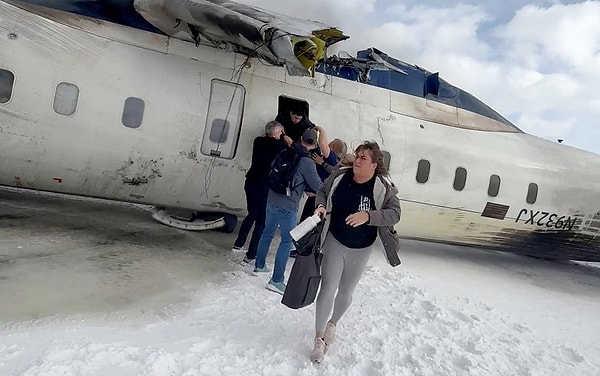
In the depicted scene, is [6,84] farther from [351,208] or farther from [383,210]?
[383,210]

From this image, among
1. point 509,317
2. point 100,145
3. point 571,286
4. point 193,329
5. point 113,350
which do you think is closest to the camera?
point 113,350

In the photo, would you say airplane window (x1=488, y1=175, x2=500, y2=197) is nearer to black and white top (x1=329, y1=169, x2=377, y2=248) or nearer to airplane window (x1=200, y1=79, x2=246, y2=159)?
airplane window (x1=200, y1=79, x2=246, y2=159)

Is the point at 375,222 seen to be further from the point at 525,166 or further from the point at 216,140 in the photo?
the point at 525,166

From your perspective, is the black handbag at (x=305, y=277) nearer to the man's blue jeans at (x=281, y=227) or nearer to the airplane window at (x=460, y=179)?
the man's blue jeans at (x=281, y=227)

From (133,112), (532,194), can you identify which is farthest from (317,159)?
(532,194)

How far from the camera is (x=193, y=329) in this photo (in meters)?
3.88

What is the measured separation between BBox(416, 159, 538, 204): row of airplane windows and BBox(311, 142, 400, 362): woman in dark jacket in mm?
4119

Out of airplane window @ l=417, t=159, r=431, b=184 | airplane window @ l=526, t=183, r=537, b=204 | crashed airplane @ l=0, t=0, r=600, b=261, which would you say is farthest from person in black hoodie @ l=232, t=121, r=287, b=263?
airplane window @ l=526, t=183, r=537, b=204

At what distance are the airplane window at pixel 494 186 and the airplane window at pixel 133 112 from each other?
5.63 meters

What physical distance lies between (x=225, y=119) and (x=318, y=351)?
12.4 feet

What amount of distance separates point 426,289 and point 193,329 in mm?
3270

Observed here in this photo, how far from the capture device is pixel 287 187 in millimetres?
4879

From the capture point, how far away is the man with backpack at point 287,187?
15.8 ft

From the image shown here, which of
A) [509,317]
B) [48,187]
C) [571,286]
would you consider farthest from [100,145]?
[571,286]
